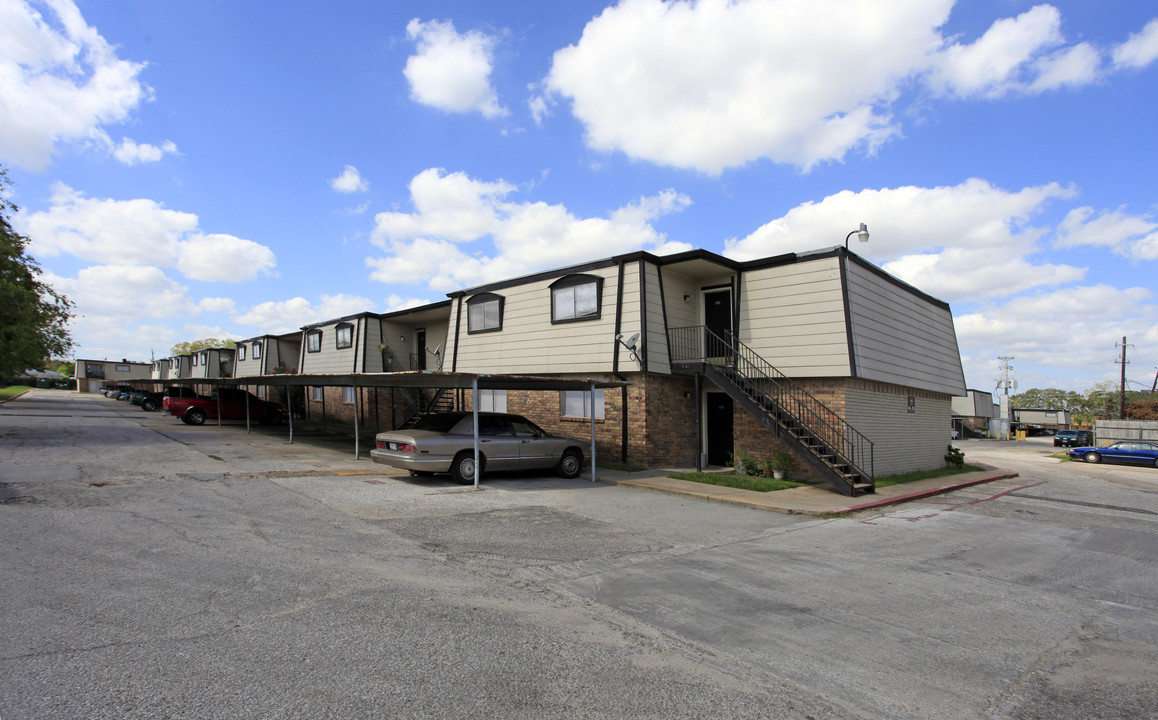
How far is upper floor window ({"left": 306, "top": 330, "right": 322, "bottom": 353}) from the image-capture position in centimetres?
2991

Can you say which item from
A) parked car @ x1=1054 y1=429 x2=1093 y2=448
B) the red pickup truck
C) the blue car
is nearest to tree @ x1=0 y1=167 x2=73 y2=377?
the red pickup truck

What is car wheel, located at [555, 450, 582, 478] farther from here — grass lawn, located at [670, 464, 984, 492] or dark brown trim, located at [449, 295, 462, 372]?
dark brown trim, located at [449, 295, 462, 372]

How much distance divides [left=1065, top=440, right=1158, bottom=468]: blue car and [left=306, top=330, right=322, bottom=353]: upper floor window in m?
38.3

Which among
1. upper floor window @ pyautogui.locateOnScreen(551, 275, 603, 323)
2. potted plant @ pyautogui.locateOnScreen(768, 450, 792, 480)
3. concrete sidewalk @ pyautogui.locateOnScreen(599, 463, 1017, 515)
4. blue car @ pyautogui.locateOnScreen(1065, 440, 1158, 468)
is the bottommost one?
blue car @ pyautogui.locateOnScreen(1065, 440, 1158, 468)

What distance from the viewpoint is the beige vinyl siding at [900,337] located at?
Result: 14.7 meters

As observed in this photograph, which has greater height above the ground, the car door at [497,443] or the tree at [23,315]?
the tree at [23,315]

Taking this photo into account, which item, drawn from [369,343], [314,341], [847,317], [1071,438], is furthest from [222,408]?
[1071,438]

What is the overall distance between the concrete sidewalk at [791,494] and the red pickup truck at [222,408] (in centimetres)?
1902

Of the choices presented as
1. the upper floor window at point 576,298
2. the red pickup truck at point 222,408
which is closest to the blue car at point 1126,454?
the upper floor window at point 576,298

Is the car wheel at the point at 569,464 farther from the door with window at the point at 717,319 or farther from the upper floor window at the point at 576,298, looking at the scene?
the door with window at the point at 717,319

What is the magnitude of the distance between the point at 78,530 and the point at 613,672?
6.60m

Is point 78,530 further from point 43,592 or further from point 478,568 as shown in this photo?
point 478,568

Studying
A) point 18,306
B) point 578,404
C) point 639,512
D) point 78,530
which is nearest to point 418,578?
point 78,530

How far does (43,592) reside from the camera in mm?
4715
